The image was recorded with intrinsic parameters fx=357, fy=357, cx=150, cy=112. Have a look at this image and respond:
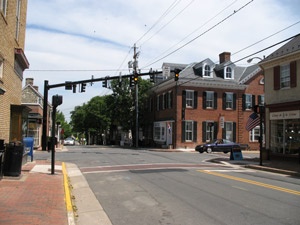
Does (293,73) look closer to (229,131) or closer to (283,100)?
(283,100)

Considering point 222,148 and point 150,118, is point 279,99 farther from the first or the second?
point 150,118

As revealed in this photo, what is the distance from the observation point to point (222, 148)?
34.3 m

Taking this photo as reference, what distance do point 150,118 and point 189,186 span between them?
3814 cm

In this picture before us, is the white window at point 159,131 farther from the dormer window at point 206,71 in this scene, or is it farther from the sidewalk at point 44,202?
the sidewalk at point 44,202

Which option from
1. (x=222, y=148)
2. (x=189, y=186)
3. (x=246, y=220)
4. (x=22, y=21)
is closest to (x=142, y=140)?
(x=222, y=148)

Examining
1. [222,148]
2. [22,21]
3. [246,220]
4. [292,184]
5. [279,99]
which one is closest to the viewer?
[246,220]

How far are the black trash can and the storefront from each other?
1570cm

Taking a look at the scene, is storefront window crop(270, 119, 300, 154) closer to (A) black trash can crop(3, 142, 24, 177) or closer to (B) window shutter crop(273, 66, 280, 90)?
(B) window shutter crop(273, 66, 280, 90)

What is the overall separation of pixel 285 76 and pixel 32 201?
18.4 metres

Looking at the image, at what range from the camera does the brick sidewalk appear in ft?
22.0

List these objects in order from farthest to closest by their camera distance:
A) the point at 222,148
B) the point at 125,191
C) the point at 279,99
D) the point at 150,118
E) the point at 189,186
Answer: the point at 150,118
the point at 222,148
the point at 279,99
the point at 189,186
the point at 125,191

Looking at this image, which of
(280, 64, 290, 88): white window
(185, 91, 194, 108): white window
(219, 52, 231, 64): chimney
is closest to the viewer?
(280, 64, 290, 88): white window

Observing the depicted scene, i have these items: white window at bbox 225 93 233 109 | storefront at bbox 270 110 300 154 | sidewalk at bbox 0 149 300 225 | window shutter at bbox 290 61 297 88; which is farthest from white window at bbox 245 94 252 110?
sidewalk at bbox 0 149 300 225

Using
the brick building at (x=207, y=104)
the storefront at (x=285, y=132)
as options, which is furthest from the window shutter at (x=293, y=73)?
the brick building at (x=207, y=104)
